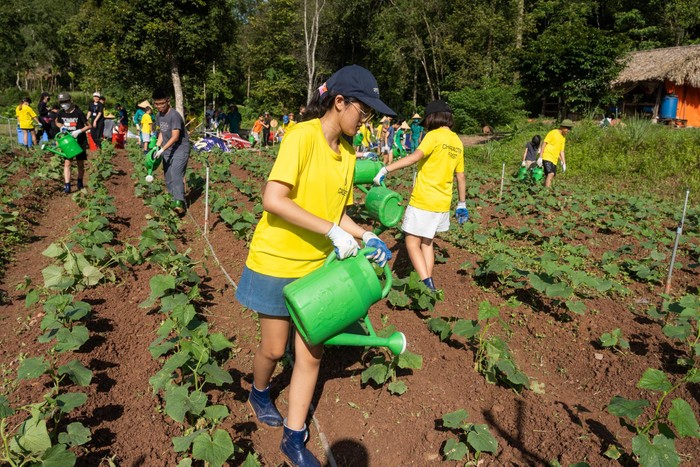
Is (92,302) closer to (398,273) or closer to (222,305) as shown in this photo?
(222,305)

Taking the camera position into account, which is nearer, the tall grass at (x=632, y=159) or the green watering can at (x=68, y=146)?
the green watering can at (x=68, y=146)

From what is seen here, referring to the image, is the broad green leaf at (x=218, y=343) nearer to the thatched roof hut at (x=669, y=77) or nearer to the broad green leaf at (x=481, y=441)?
the broad green leaf at (x=481, y=441)

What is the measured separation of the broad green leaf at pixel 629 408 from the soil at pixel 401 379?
27 cm

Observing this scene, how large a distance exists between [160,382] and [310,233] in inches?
38.8

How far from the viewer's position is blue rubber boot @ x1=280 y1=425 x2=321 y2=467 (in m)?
2.04

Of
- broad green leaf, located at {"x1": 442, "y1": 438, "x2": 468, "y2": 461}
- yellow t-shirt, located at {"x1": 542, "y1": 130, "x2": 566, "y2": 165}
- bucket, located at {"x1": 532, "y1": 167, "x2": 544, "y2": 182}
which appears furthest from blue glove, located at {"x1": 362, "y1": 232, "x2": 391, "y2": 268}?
bucket, located at {"x1": 532, "y1": 167, "x2": 544, "y2": 182}

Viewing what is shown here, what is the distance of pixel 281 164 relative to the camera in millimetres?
1795

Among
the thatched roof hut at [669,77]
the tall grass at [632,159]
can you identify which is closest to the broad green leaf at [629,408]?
the tall grass at [632,159]

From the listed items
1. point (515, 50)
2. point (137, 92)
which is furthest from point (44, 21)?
point (515, 50)

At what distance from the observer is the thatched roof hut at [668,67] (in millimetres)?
17547

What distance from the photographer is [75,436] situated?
1.93 meters

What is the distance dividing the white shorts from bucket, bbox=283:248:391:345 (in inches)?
78.2

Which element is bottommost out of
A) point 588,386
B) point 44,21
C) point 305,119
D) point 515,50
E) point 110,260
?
point 588,386

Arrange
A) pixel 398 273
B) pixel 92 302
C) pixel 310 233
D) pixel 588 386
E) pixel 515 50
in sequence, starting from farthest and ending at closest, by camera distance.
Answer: pixel 515 50, pixel 398 273, pixel 92 302, pixel 588 386, pixel 310 233
